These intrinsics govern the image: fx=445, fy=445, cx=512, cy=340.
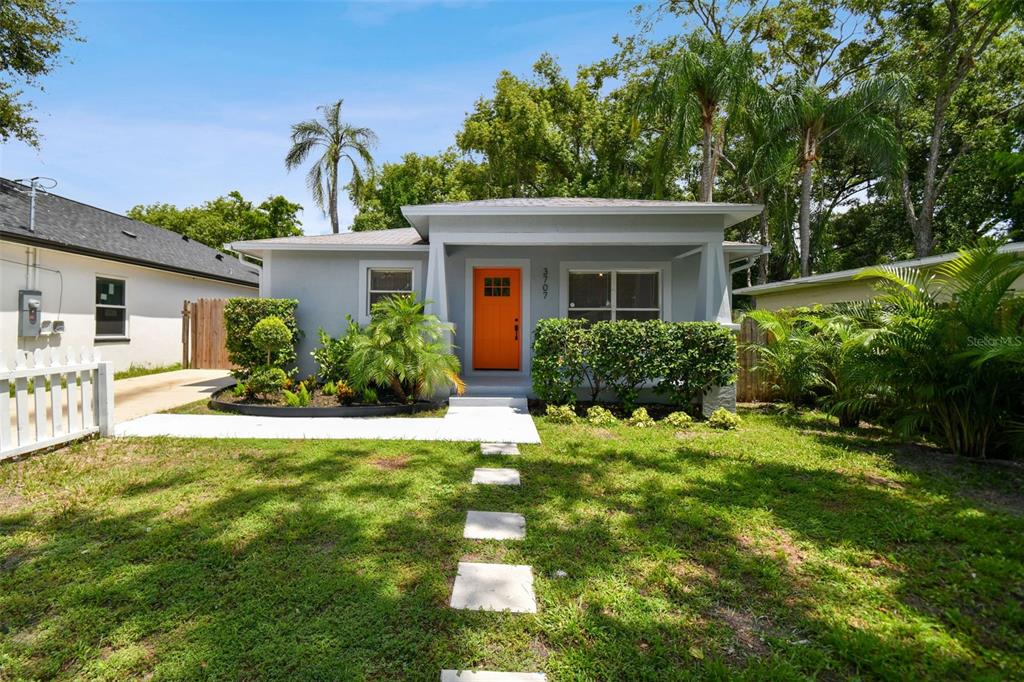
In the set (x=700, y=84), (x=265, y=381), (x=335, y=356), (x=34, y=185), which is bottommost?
(x=265, y=381)

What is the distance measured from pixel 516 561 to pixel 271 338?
21.6ft

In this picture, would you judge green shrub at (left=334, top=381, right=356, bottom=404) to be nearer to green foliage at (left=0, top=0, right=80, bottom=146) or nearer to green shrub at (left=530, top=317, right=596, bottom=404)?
green shrub at (left=530, top=317, right=596, bottom=404)

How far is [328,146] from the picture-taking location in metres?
17.0

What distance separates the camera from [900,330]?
470 centimetres

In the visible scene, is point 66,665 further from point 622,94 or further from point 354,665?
point 622,94

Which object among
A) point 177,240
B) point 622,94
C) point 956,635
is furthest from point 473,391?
point 622,94

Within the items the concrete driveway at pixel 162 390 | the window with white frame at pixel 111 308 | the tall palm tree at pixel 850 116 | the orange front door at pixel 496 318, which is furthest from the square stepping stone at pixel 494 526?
the tall palm tree at pixel 850 116

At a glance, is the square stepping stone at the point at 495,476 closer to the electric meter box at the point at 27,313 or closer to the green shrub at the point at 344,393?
the green shrub at the point at 344,393

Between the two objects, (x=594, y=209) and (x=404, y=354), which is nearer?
(x=404, y=354)

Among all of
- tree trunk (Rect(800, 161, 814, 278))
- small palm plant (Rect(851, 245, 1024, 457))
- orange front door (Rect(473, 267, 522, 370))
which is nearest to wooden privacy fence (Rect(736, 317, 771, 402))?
small palm plant (Rect(851, 245, 1024, 457))

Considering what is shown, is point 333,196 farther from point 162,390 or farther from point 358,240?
point 162,390

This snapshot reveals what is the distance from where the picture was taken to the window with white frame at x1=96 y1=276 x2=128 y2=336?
1066cm

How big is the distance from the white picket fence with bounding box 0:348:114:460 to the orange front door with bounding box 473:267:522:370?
563 centimetres

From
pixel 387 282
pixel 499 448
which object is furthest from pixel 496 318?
pixel 499 448
